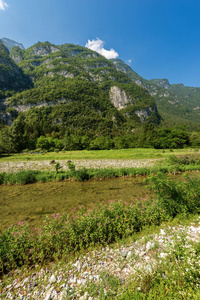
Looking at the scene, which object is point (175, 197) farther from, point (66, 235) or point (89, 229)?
point (66, 235)

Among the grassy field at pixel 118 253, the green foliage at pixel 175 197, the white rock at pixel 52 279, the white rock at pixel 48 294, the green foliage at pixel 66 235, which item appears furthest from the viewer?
the green foliage at pixel 175 197

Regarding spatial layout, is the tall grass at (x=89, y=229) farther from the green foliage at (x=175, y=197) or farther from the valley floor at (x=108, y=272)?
the valley floor at (x=108, y=272)

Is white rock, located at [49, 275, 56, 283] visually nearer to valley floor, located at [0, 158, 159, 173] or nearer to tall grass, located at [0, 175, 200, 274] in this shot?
tall grass, located at [0, 175, 200, 274]

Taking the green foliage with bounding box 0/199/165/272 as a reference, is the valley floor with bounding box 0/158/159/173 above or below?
below

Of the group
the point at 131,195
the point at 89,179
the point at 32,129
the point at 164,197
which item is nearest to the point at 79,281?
the point at 164,197

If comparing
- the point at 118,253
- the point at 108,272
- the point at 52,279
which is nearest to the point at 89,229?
the point at 118,253

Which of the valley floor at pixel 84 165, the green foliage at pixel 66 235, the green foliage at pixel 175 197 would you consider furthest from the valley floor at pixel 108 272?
the valley floor at pixel 84 165

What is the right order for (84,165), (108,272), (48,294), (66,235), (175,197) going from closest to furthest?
(48,294)
(108,272)
(66,235)
(175,197)
(84,165)

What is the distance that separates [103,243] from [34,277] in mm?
2882

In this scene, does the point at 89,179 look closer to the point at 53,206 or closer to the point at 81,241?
the point at 53,206

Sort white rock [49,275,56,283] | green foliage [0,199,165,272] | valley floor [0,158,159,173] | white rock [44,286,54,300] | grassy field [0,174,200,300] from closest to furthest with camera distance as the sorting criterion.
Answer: grassy field [0,174,200,300] → white rock [44,286,54,300] → white rock [49,275,56,283] → green foliage [0,199,165,272] → valley floor [0,158,159,173]

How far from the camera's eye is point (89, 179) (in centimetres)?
1966

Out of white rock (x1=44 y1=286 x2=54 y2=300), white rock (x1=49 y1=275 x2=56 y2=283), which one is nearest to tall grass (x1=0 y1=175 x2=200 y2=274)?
white rock (x1=49 y1=275 x2=56 y2=283)

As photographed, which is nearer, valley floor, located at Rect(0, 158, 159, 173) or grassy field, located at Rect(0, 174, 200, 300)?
grassy field, located at Rect(0, 174, 200, 300)
